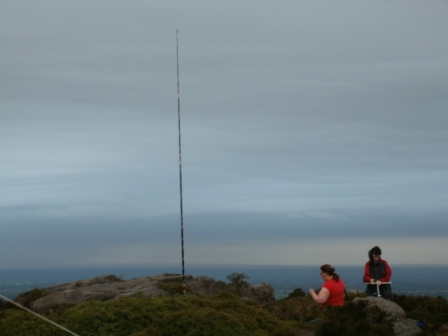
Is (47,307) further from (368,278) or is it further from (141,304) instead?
(368,278)

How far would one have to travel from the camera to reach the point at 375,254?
22.8m

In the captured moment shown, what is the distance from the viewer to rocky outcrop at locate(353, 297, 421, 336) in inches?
798

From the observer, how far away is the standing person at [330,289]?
18.6 m

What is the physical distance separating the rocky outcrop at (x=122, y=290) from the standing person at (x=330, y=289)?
8069 millimetres

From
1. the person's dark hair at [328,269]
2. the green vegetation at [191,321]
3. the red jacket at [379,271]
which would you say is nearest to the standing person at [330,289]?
the person's dark hair at [328,269]

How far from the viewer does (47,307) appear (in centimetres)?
2592

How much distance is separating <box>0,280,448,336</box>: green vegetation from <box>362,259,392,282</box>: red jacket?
4.26ft

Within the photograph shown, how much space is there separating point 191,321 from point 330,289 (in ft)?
12.2

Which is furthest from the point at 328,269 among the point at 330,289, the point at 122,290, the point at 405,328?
the point at 122,290

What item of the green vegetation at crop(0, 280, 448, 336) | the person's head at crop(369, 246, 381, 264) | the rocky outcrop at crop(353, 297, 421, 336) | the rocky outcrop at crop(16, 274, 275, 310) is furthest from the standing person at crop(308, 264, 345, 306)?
the rocky outcrop at crop(16, 274, 275, 310)

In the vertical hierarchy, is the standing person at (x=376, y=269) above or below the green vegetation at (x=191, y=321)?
above

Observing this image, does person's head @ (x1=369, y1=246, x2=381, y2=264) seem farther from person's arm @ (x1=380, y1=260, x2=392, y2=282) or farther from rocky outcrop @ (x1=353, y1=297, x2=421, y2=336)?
rocky outcrop @ (x1=353, y1=297, x2=421, y2=336)

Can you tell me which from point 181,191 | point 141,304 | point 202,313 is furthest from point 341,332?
point 181,191

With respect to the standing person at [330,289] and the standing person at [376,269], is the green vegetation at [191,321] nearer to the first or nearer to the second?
the standing person at [330,289]
